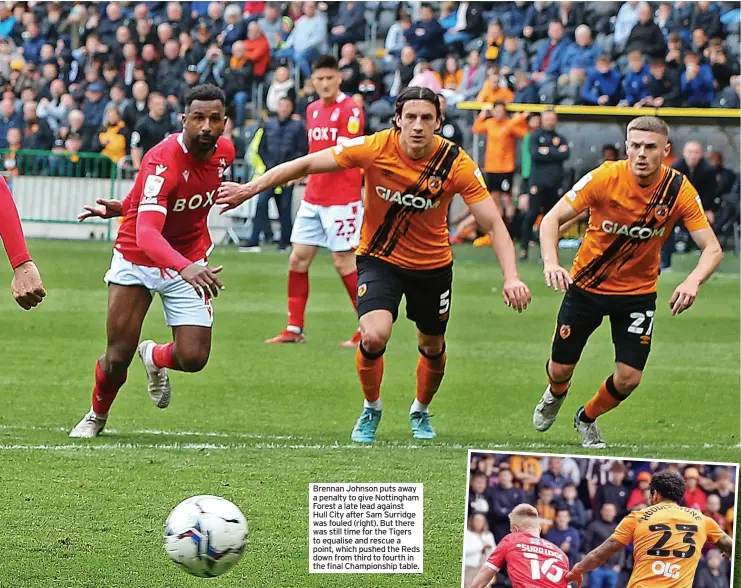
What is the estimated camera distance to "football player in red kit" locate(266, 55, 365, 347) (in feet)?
41.2

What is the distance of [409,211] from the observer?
27.2 ft

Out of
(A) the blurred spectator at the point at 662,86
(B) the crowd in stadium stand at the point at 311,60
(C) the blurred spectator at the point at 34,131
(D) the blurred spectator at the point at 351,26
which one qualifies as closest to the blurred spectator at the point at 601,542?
(B) the crowd in stadium stand at the point at 311,60

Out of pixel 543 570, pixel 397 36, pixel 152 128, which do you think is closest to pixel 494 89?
pixel 397 36

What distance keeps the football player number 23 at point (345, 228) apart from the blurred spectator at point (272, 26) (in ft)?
46.9

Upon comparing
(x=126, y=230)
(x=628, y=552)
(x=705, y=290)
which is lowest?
(x=705, y=290)

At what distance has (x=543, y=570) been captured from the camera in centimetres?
486

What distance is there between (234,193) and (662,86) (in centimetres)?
1559

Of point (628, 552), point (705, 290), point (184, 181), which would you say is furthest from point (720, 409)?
point (705, 290)

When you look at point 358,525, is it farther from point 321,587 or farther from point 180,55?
point 180,55

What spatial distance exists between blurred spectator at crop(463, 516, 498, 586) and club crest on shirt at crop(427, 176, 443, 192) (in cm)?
325

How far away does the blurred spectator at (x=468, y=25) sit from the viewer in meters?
24.7

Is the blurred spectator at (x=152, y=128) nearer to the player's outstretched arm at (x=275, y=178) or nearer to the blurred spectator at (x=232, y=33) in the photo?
the blurred spectator at (x=232, y=33)

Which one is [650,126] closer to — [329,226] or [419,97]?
[419,97]

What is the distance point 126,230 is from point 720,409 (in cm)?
456
